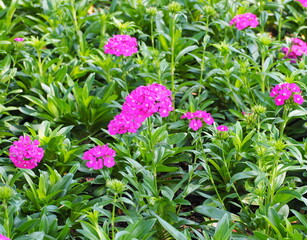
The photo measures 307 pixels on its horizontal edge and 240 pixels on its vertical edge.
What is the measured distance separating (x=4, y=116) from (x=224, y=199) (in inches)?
86.0

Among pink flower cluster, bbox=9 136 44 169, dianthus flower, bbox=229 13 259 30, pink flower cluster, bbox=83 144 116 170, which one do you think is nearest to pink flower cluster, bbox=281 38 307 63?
dianthus flower, bbox=229 13 259 30

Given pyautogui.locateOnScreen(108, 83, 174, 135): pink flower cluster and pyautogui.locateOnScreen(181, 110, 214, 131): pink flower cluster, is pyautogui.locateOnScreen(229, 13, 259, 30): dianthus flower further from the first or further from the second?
pyautogui.locateOnScreen(108, 83, 174, 135): pink flower cluster

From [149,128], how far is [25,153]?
87 centimetres

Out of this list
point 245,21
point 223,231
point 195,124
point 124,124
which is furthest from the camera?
point 245,21

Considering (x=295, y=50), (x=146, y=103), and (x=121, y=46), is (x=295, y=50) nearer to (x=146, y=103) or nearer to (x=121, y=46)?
(x=121, y=46)

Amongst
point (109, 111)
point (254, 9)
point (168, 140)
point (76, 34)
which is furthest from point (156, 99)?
point (254, 9)

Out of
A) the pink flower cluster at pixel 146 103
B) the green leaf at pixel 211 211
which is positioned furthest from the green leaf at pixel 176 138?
the pink flower cluster at pixel 146 103

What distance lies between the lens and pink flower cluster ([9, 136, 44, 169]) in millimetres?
3592

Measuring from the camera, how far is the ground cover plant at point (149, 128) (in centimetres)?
339

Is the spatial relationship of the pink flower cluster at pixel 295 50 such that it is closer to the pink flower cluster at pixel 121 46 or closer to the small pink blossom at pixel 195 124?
the pink flower cluster at pixel 121 46

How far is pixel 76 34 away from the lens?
18.3ft

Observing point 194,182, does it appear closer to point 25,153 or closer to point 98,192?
point 98,192

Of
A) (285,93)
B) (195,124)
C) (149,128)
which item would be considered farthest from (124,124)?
(285,93)

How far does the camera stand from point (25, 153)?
11.8ft
